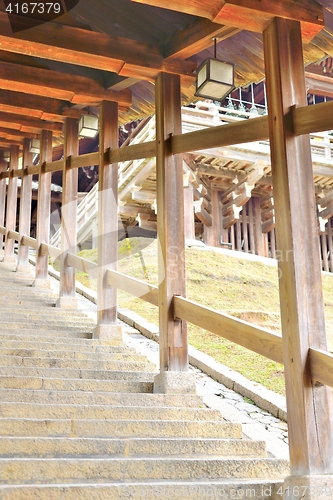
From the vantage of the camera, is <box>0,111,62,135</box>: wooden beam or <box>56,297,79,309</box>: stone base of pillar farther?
<box>0,111,62,135</box>: wooden beam

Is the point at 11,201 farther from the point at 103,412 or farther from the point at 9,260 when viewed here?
the point at 103,412

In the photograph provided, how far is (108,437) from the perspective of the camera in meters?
3.49

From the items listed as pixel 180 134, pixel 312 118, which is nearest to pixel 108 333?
pixel 180 134

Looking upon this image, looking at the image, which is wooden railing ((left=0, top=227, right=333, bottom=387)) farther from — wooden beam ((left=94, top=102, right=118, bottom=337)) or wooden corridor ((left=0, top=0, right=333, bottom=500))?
wooden beam ((left=94, top=102, right=118, bottom=337))

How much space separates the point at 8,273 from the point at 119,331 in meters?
3.35

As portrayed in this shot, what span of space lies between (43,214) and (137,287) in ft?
11.0

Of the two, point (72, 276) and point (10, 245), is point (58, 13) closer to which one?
point (72, 276)

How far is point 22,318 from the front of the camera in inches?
231

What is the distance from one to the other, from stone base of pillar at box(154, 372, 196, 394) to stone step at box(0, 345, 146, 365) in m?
0.72

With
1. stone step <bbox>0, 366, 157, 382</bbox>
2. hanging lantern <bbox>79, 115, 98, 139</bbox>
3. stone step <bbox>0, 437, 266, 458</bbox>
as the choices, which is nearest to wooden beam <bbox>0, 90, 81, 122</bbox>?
hanging lantern <bbox>79, 115, 98, 139</bbox>

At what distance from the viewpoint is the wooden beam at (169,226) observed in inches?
176

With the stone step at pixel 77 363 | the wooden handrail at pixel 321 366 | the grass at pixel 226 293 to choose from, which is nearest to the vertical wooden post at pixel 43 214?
the grass at pixel 226 293

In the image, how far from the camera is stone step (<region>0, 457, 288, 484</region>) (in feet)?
9.30

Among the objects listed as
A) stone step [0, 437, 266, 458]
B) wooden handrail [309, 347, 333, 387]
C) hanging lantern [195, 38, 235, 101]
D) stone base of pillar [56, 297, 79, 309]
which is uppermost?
hanging lantern [195, 38, 235, 101]
